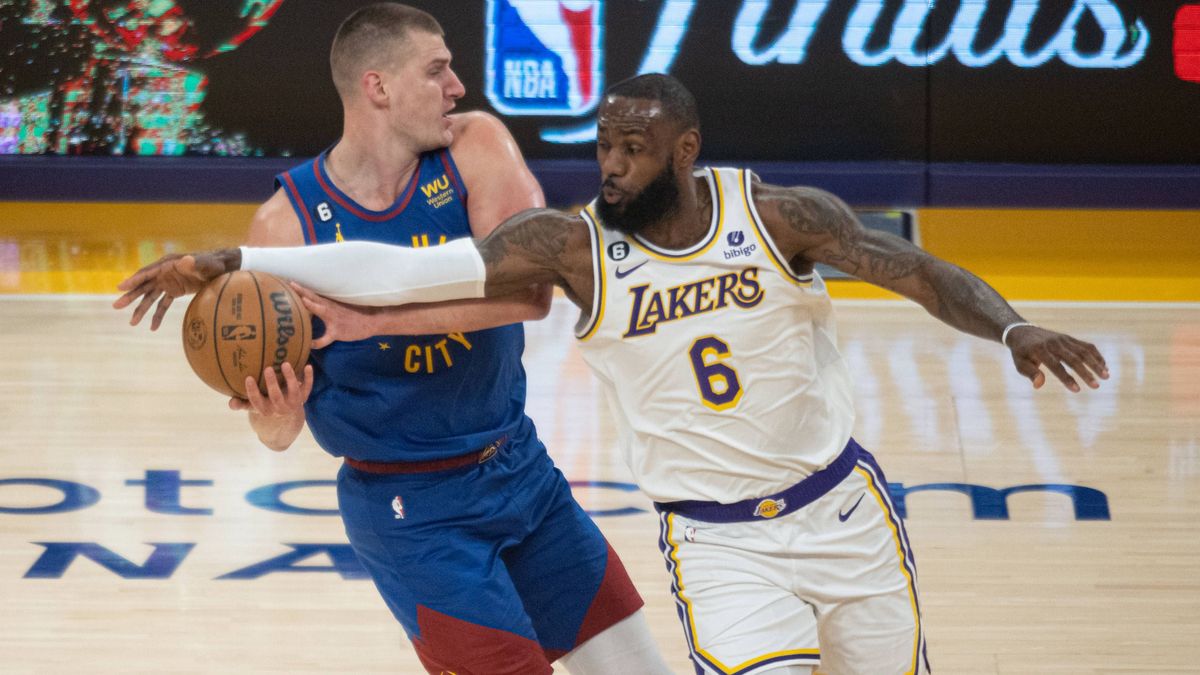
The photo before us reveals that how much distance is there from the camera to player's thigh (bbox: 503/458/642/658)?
12.4 feet

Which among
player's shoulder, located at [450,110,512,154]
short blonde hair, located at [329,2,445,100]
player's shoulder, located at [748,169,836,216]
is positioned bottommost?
player's shoulder, located at [748,169,836,216]

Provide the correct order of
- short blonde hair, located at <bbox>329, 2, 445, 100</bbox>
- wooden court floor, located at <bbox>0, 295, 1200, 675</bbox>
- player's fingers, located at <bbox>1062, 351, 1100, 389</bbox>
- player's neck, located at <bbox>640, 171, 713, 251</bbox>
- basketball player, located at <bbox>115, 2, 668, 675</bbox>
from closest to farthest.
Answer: player's fingers, located at <bbox>1062, 351, 1100, 389</bbox> < player's neck, located at <bbox>640, 171, 713, 251</bbox> < basketball player, located at <bbox>115, 2, 668, 675</bbox> < short blonde hair, located at <bbox>329, 2, 445, 100</bbox> < wooden court floor, located at <bbox>0, 295, 1200, 675</bbox>

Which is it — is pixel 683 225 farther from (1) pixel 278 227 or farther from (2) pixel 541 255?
(1) pixel 278 227

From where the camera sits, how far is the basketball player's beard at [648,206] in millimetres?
3256

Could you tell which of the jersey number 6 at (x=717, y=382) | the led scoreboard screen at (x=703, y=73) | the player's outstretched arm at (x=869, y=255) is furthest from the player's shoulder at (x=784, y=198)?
the led scoreboard screen at (x=703, y=73)

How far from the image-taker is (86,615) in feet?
16.8

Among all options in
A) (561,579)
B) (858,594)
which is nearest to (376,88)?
(561,579)

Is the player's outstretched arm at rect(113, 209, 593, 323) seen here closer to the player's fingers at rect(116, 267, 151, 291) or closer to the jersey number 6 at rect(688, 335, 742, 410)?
the player's fingers at rect(116, 267, 151, 291)

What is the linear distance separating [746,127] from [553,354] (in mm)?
3703

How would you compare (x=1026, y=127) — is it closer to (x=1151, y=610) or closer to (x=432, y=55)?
(x=1151, y=610)

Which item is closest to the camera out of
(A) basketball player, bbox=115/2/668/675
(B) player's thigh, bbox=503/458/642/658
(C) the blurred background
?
(A) basketball player, bbox=115/2/668/675

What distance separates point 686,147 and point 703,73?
8.24 meters

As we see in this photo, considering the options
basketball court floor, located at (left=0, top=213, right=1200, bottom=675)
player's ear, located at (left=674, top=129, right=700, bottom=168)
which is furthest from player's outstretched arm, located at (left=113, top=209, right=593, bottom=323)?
basketball court floor, located at (left=0, top=213, right=1200, bottom=675)

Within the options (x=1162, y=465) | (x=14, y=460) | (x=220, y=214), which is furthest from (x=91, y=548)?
(x=220, y=214)
